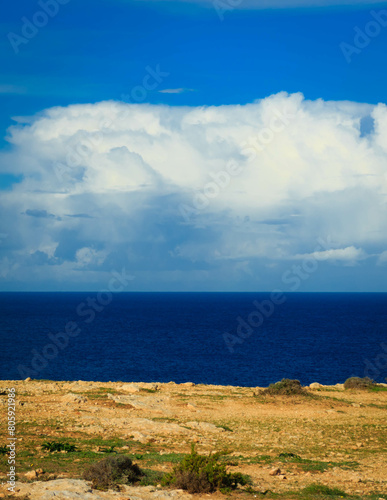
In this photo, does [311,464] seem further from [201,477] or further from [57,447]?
[57,447]

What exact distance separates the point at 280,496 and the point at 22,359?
6345cm

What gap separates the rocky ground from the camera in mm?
13781

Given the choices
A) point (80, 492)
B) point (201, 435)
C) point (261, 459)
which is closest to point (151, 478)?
point (80, 492)

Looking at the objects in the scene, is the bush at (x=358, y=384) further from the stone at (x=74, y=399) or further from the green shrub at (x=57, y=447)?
the green shrub at (x=57, y=447)

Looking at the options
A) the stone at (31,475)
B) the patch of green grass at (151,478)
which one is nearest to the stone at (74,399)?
the patch of green grass at (151,478)

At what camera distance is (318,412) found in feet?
Answer: 89.6

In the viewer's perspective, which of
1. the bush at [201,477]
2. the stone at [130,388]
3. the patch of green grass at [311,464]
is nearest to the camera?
the bush at [201,477]

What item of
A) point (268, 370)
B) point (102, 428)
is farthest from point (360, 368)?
point (102, 428)

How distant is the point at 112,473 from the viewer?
12930 mm

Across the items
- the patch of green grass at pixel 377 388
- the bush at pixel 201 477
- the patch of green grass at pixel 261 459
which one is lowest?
the patch of green grass at pixel 377 388

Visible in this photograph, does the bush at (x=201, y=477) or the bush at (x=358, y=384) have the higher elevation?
the bush at (x=201, y=477)

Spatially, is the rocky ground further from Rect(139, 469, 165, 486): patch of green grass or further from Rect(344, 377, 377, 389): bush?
Rect(344, 377, 377, 389): bush

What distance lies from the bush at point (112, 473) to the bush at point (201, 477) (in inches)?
39.8

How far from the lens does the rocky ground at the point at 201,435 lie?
13781mm
